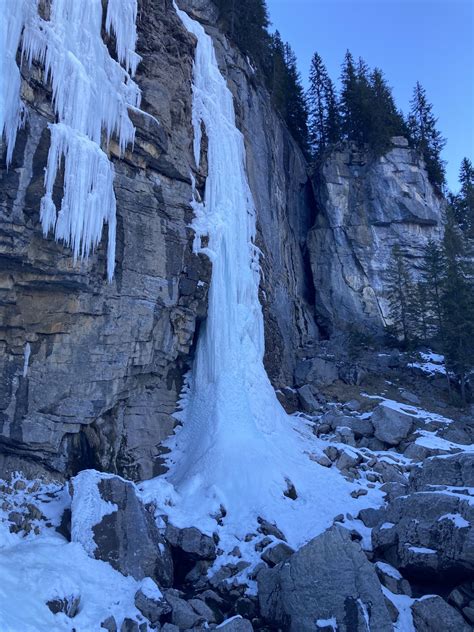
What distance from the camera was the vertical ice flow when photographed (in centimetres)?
1229

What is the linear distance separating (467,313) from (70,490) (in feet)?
57.8

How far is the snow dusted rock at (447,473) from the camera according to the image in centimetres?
1104

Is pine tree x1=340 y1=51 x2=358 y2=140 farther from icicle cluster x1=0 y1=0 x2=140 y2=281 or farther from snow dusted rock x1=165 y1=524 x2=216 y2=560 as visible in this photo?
snow dusted rock x1=165 y1=524 x2=216 y2=560

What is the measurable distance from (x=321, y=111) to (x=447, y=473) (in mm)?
28116

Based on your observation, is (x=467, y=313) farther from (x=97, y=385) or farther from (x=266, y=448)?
(x=97, y=385)

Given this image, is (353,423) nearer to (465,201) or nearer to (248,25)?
(248,25)

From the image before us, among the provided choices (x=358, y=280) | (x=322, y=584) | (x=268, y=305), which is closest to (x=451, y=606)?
(x=322, y=584)

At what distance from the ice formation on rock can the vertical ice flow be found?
0.03m

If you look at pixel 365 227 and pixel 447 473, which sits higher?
pixel 365 227

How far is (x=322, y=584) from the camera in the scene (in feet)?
27.6

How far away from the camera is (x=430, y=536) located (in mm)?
9305

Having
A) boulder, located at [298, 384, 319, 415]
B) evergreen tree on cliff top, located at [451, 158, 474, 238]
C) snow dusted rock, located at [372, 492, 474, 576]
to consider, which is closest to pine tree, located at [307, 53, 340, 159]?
evergreen tree on cliff top, located at [451, 158, 474, 238]

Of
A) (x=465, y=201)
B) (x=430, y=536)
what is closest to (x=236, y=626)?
(x=430, y=536)

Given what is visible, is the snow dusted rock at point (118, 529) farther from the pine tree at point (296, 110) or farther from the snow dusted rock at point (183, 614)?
the pine tree at point (296, 110)
